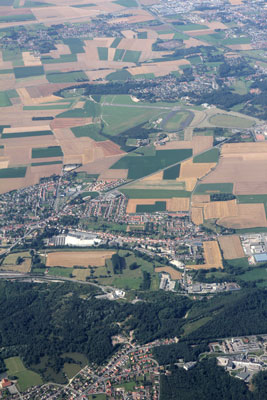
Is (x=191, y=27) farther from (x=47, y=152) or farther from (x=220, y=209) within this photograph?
(x=220, y=209)

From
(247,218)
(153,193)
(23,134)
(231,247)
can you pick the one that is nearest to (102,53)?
(23,134)

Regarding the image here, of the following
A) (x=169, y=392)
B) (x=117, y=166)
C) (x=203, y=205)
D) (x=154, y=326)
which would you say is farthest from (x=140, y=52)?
(x=169, y=392)

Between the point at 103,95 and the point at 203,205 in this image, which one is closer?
the point at 203,205

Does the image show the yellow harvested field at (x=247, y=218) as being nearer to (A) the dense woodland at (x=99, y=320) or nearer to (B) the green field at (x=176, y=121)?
(A) the dense woodland at (x=99, y=320)

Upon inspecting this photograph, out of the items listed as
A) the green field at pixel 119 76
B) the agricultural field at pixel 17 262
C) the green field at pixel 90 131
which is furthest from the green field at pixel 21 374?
the green field at pixel 119 76

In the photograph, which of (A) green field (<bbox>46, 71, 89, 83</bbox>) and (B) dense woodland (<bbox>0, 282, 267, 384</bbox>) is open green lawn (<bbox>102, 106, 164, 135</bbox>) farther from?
(B) dense woodland (<bbox>0, 282, 267, 384</bbox>)

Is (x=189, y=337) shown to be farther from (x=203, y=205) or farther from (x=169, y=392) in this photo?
(x=203, y=205)
